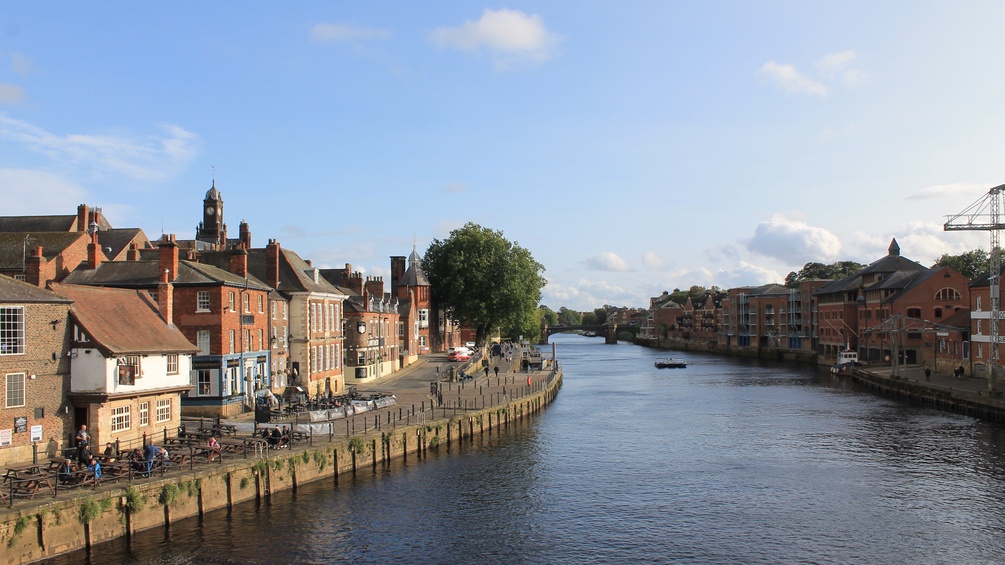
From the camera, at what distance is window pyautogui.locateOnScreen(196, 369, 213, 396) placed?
4375 centimetres

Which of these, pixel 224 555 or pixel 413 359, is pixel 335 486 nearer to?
pixel 224 555

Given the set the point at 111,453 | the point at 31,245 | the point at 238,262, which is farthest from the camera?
the point at 238,262

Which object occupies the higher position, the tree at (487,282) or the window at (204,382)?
the tree at (487,282)

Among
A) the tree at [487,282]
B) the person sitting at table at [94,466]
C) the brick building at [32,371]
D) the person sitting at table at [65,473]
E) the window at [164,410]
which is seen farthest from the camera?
the tree at [487,282]

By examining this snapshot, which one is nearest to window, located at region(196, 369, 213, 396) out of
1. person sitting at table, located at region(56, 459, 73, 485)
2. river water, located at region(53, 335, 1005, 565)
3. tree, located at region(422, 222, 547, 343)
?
river water, located at region(53, 335, 1005, 565)

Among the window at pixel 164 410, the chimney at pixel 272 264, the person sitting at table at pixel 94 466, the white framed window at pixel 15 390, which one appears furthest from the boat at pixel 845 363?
the white framed window at pixel 15 390

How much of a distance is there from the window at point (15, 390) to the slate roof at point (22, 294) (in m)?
2.83

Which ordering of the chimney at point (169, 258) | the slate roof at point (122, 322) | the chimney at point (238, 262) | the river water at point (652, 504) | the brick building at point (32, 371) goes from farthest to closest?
the chimney at point (238, 262), the chimney at point (169, 258), the slate roof at point (122, 322), the brick building at point (32, 371), the river water at point (652, 504)

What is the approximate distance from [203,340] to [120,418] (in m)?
10.8

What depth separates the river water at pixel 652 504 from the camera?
26781mm

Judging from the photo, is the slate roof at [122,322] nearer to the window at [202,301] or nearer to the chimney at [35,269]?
the chimney at [35,269]

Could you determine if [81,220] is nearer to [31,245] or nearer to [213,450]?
[31,245]

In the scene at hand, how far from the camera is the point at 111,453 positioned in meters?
29.2

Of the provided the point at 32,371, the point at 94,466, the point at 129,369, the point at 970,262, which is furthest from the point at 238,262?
the point at 970,262
